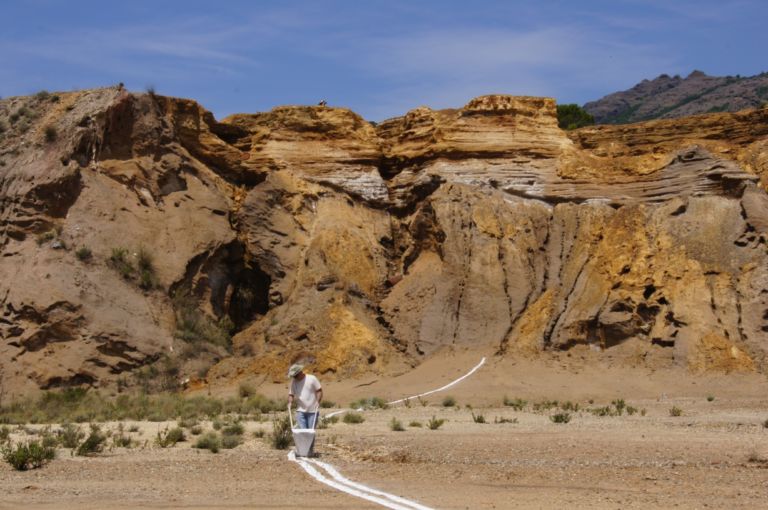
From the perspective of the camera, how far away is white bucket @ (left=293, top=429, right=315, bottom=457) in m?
16.0

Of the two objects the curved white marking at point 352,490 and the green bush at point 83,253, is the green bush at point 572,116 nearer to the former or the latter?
the green bush at point 83,253

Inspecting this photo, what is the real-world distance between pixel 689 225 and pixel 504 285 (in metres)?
5.98

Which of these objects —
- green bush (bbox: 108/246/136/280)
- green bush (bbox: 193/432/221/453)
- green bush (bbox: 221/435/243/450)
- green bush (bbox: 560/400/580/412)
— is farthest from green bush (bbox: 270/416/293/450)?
green bush (bbox: 108/246/136/280)

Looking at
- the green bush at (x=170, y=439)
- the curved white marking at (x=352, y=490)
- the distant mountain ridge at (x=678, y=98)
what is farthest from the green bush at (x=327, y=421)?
the distant mountain ridge at (x=678, y=98)

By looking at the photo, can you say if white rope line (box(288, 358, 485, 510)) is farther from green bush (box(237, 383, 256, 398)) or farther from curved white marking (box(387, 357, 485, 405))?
green bush (box(237, 383, 256, 398))

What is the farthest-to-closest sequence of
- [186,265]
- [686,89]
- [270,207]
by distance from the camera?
[686,89] → [270,207] → [186,265]

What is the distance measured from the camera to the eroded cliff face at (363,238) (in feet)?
Answer: 104

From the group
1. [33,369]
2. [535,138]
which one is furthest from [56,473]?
[535,138]

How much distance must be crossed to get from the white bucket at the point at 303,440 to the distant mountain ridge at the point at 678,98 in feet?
301

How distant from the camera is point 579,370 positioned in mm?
30625

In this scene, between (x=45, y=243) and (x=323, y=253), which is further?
(x=323, y=253)

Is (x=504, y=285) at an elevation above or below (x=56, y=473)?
above

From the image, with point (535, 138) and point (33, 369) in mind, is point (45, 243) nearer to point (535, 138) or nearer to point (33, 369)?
point (33, 369)

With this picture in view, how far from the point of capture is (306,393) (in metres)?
16.2
